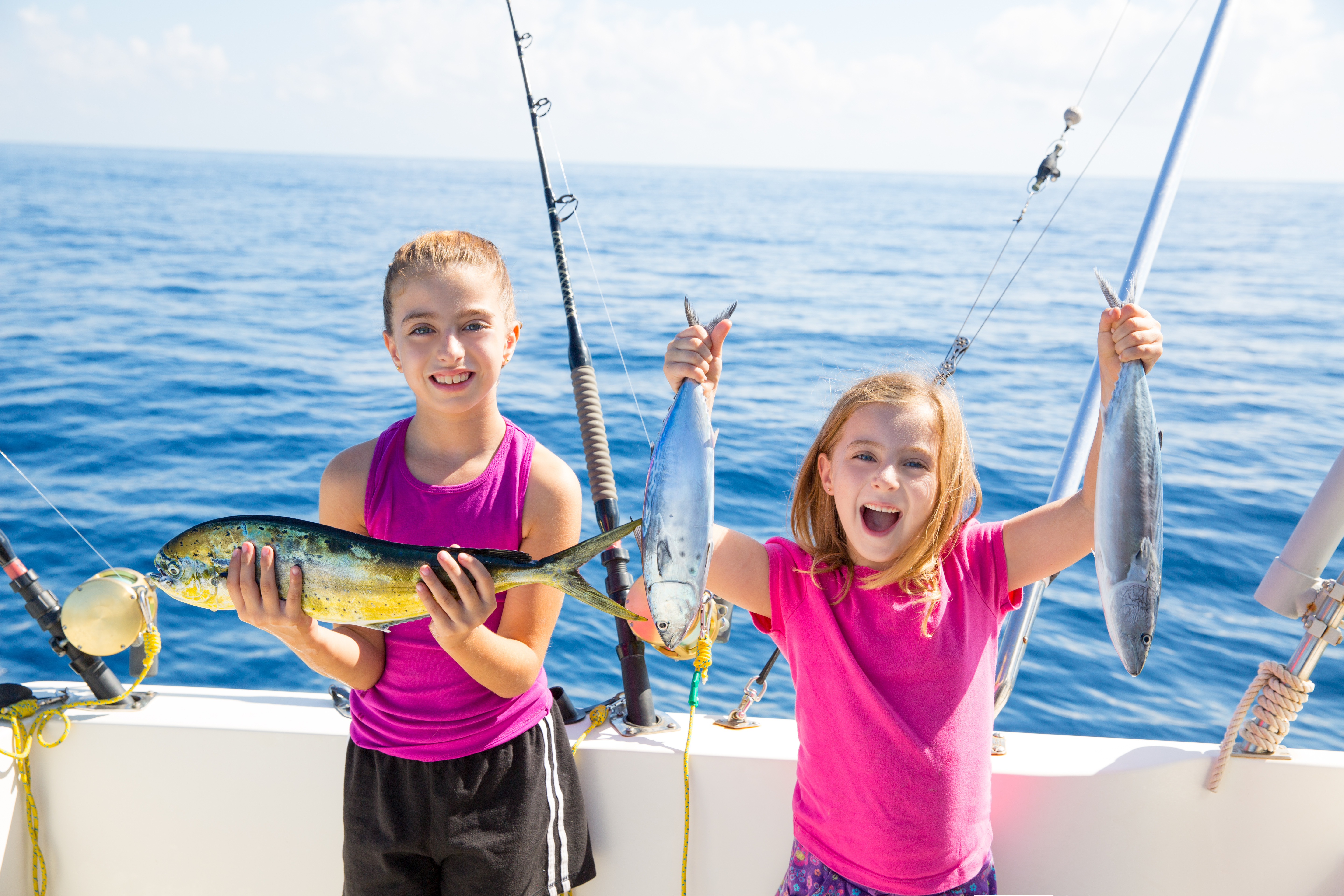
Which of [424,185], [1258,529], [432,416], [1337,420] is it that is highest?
[424,185]

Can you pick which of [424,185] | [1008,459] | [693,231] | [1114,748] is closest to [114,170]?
[424,185]

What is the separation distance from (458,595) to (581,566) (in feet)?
0.84

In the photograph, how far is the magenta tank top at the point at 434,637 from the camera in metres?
1.86

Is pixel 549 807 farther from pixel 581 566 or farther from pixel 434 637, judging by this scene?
pixel 581 566

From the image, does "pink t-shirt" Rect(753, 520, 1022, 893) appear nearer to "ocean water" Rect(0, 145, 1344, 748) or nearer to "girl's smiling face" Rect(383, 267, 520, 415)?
"ocean water" Rect(0, 145, 1344, 748)

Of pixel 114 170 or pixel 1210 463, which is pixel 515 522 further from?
pixel 114 170

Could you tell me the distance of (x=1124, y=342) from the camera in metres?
1.46

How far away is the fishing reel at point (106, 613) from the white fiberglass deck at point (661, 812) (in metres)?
0.47

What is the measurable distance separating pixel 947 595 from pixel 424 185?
56.7 meters

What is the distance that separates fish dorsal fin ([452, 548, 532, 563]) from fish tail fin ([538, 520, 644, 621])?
4 cm

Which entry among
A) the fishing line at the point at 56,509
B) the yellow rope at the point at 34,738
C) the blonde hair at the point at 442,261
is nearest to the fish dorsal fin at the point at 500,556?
the blonde hair at the point at 442,261

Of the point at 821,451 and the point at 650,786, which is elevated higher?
the point at 821,451

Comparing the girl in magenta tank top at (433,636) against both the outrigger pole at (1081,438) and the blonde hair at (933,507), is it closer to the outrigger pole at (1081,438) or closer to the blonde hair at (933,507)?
the blonde hair at (933,507)

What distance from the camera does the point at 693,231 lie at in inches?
1089
